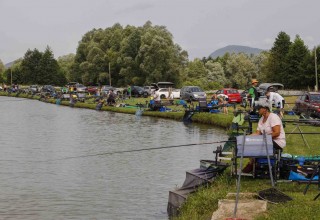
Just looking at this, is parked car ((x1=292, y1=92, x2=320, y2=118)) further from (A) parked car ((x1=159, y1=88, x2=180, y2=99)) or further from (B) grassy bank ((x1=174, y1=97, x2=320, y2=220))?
(A) parked car ((x1=159, y1=88, x2=180, y2=99))

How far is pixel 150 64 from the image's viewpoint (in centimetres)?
8519

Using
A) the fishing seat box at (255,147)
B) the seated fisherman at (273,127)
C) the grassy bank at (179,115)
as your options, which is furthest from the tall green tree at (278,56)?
the fishing seat box at (255,147)

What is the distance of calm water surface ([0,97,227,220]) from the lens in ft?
47.0

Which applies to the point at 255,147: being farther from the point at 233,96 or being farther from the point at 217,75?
the point at 217,75

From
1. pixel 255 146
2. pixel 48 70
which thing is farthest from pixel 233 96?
pixel 48 70

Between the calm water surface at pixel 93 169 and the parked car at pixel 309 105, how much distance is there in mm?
4886

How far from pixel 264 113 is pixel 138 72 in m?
79.3

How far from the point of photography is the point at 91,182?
1764cm

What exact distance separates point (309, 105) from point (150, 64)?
5540 centimetres

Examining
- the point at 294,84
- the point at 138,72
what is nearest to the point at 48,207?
the point at 294,84

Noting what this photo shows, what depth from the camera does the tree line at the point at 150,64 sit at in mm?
81938

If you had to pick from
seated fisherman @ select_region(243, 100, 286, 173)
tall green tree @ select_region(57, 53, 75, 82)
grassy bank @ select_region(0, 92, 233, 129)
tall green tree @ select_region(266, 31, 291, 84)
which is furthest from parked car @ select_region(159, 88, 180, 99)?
tall green tree @ select_region(57, 53, 75, 82)

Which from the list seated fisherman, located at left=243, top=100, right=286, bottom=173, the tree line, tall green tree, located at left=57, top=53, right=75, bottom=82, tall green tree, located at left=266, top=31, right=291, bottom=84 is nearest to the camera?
seated fisherman, located at left=243, top=100, right=286, bottom=173

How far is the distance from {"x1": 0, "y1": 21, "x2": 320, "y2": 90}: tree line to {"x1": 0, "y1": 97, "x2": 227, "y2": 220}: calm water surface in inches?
1718
